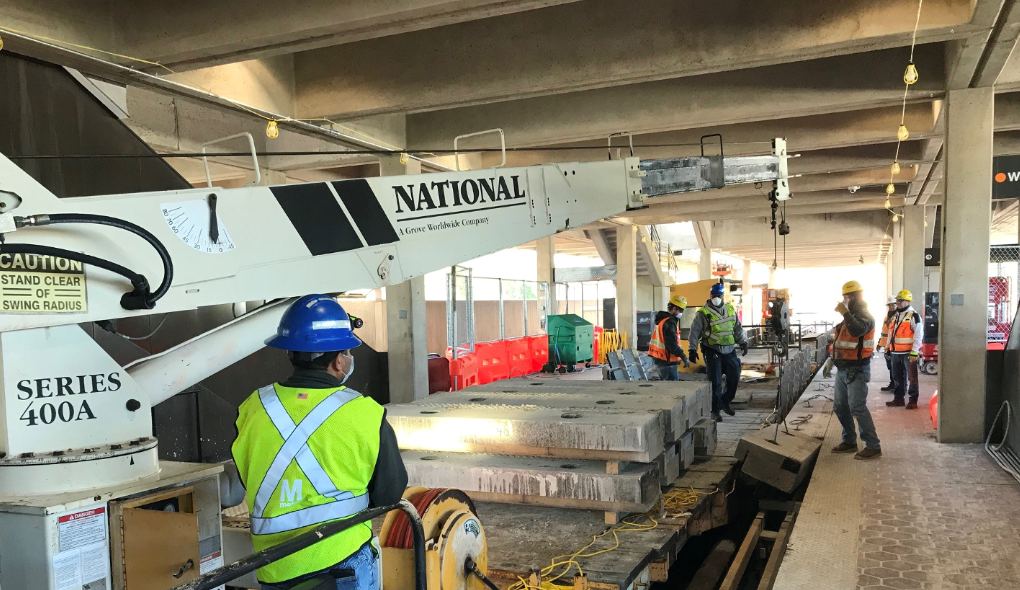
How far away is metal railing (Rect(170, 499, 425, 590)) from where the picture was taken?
211 cm

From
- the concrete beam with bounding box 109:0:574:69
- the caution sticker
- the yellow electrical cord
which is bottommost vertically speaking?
the caution sticker

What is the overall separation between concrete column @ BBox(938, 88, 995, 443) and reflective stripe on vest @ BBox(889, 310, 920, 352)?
291 cm

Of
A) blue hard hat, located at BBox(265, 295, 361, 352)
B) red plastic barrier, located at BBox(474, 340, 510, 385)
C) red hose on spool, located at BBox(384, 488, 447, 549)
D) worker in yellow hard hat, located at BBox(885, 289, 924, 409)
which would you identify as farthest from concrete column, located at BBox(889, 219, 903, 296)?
blue hard hat, located at BBox(265, 295, 361, 352)

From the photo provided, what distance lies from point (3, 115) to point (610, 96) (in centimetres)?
768

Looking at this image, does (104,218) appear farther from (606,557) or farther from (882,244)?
(882,244)

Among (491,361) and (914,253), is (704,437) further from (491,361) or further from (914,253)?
(914,253)

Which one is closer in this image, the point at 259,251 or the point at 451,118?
the point at 259,251

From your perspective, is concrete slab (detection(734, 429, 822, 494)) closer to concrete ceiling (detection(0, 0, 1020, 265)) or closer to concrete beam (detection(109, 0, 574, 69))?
concrete ceiling (detection(0, 0, 1020, 265))

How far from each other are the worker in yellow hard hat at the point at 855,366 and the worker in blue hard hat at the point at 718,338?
2.87m

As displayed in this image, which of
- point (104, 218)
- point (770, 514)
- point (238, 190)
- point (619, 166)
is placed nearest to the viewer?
point (104, 218)

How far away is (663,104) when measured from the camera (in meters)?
10.6

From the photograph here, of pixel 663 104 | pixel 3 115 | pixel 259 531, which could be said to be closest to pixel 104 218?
pixel 259 531

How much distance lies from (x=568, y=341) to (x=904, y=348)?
10374mm

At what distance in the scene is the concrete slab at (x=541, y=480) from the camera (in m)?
5.56
